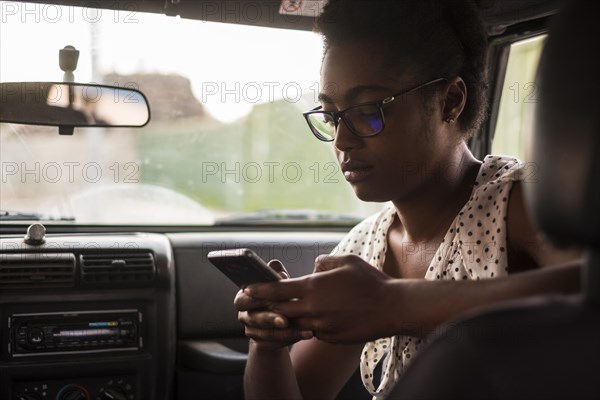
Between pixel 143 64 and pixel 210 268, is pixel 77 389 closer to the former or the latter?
pixel 210 268

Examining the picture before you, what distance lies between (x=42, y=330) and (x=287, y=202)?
1349mm

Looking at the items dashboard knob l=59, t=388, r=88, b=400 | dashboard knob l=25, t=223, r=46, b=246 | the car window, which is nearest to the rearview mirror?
dashboard knob l=25, t=223, r=46, b=246

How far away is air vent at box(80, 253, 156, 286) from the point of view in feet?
9.76

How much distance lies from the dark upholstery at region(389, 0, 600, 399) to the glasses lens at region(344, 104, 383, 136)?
3.54 ft

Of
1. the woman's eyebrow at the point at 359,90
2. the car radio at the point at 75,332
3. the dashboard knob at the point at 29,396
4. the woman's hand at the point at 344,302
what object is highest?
the woman's eyebrow at the point at 359,90

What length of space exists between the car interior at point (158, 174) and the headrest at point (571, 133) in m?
1.47

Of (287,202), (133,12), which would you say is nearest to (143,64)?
(133,12)

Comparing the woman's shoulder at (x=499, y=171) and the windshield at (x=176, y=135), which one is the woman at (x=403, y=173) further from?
the windshield at (x=176, y=135)

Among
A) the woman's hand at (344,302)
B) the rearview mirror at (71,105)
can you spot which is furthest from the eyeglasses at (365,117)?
the rearview mirror at (71,105)

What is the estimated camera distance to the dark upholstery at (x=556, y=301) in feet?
2.97

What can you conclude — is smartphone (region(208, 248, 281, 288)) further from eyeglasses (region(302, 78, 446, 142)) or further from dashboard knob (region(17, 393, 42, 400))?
dashboard knob (region(17, 393, 42, 400))

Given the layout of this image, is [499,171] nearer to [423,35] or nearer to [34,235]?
[423,35]

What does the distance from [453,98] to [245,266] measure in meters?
0.81

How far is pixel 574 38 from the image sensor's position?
0.93 m
